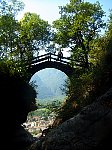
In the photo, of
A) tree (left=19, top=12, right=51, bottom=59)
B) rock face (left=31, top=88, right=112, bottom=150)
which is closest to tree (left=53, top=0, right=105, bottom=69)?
tree (left=19, top=12, right=51, bottom=59)

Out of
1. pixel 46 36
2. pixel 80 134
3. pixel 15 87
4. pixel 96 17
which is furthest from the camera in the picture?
pixel 46 36

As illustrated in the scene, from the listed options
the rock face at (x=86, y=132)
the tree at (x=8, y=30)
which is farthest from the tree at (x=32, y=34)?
the rock face at (x=86, y=132)

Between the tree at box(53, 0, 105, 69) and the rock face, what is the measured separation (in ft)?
110

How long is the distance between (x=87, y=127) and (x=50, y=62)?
95.3ft

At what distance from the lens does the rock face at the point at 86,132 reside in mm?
9413

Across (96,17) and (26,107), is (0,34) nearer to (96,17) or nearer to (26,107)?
(96,17)

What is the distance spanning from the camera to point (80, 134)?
9727 millimetres

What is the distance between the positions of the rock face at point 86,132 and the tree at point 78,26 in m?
33.5

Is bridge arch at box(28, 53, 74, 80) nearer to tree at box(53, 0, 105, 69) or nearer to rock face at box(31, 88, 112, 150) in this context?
tree at box(53, 0, 105, 69)

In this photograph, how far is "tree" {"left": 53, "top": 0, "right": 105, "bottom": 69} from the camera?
44556 millimetres

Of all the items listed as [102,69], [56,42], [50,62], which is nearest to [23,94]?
[102,69]

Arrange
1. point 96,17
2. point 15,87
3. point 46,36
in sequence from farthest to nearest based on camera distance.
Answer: point 46,36 < point 96,17 < point 15,87

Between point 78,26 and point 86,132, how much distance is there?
36.0 meters

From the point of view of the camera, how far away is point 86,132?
9719 millimetres
